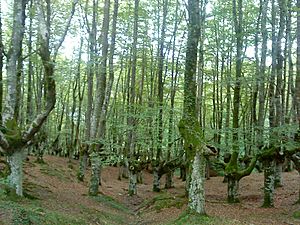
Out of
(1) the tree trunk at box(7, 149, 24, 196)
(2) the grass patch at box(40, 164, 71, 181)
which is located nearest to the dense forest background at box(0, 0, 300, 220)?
(1) the tree trunk at box(7, 149, 24, 196)

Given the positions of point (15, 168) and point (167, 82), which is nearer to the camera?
point (15, 168)

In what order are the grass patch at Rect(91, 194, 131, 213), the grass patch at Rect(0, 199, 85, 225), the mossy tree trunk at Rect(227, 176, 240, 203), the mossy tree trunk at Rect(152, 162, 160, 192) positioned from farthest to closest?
the mossy tree trunk at Rect(152, 162, 160, 192) < the mossy tree trunk at Rect(227, 176, 240, 203) < the grass patch at Rect(91, 194, 131, 213) < the grass patch at Rect(0, 199, 85, 225)

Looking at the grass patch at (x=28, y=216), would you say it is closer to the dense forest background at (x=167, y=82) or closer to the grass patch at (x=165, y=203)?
the dense forest background at (x=167, y=82)

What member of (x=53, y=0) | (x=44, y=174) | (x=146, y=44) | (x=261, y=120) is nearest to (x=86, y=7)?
(x=53, y=0)

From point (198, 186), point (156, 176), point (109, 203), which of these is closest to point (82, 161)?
point (156, 176)

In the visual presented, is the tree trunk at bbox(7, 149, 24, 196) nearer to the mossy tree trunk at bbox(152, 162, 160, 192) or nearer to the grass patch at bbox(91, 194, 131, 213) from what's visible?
the grass patch at bbox(91, 194, 131, 213)

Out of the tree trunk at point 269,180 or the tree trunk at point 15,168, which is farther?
the tree trunk at point 269,180

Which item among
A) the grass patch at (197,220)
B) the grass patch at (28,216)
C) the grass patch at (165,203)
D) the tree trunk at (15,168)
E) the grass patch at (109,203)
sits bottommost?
the grass patch at (109,203)

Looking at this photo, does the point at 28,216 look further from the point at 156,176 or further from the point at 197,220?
the point at 156,176

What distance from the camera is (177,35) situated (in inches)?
1227

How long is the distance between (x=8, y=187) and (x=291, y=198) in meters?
13.4

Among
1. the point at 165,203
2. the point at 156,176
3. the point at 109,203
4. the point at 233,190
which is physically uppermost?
the point at 233,190

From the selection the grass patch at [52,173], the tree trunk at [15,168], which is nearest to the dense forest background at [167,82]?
the tree trunk at [15,168]

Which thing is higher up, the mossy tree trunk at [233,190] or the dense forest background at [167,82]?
the dense forest background at [167,82]
